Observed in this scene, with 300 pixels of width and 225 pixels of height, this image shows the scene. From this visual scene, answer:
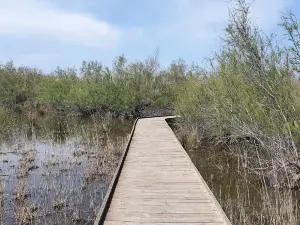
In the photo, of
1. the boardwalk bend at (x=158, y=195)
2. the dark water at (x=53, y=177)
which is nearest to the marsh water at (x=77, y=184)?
the dark water at (x=53, y=177)

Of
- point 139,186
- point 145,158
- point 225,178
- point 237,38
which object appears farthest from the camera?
point 225,178

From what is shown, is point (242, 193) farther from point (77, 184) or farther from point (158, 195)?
point (77, 184)

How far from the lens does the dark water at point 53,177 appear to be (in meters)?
6.59

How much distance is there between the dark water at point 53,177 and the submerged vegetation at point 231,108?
11 cm

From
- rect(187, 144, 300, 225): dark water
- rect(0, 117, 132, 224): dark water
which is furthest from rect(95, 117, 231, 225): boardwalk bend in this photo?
rect(0, 117, 132, 224): dark water

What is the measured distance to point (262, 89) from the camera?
Result: 7.30 m

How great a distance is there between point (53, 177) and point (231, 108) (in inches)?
176

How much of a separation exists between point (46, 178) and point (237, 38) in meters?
5.22

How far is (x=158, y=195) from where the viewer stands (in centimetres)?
564

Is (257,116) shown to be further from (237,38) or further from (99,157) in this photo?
(99,157)

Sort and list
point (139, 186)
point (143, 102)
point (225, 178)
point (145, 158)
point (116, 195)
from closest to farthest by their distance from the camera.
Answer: point (116, 195) < point (139, 186) < point (145, 158) < point (225, 178) < point (143, 102)

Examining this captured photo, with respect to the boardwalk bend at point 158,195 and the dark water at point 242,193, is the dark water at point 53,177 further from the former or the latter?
the dark water at point 242,193

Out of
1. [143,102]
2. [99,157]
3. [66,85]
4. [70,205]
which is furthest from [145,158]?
[66,85]

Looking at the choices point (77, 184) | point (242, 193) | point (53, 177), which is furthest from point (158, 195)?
point (53, 177)
